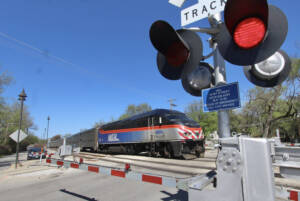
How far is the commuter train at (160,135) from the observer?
10594 mm

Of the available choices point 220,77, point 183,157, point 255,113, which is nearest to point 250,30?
point 220,77

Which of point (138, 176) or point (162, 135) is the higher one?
point (162, 135)

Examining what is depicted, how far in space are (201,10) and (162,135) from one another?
9429mm

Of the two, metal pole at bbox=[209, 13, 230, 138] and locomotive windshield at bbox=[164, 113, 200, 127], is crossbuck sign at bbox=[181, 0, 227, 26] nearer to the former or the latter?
metal pole at bbox=[209, 13, 230, 138]

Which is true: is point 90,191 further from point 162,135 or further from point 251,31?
point 162,135

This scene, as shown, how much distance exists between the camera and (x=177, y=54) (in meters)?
2.13

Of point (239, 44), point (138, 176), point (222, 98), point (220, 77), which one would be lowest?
point (138, 176)

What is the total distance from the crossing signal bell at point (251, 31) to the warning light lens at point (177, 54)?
430mm

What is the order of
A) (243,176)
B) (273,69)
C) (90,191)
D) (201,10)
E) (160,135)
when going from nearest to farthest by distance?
(243,176)
(273,69)
(201,10)
(90,191)
(160,135)

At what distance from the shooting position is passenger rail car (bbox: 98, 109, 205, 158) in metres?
10.6

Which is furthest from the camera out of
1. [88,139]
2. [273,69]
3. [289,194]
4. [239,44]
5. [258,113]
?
[258,113]

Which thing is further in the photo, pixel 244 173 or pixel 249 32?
pixel 249 32

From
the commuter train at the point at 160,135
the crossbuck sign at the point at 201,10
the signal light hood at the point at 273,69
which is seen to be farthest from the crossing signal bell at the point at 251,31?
the commuter train at the point at 160,135

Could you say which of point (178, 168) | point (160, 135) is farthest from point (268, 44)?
point (160, 135)
